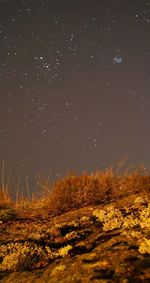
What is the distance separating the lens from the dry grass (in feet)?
27.2

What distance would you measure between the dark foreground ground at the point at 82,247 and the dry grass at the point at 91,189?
942mm

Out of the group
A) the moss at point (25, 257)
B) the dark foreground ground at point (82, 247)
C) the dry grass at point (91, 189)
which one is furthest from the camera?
the dry grass at point (91, 189)

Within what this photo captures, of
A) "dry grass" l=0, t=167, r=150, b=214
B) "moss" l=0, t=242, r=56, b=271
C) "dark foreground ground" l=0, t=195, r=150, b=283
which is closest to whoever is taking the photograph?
"dark foreground ground" l=0, t=195, r=150, b=283

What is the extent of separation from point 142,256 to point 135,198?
128 inches

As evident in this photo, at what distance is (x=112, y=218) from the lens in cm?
619

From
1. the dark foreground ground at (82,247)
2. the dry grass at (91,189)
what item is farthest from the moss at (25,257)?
the dry grass at (91,189)

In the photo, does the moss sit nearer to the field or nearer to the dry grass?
the field

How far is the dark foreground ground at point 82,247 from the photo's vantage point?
4090 millimetres

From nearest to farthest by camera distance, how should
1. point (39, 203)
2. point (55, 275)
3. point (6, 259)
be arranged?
point (55, 275)
point (6, 259)
point (39, 203)

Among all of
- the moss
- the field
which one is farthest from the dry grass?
the moss

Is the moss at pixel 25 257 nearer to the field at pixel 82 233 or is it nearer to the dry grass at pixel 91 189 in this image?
the field at pixel 82 233

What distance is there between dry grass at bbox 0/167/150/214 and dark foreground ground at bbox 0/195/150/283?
3.09ft

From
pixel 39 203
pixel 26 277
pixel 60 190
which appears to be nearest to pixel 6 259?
pixel 26 277

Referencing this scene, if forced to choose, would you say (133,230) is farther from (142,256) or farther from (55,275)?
(55,275)
